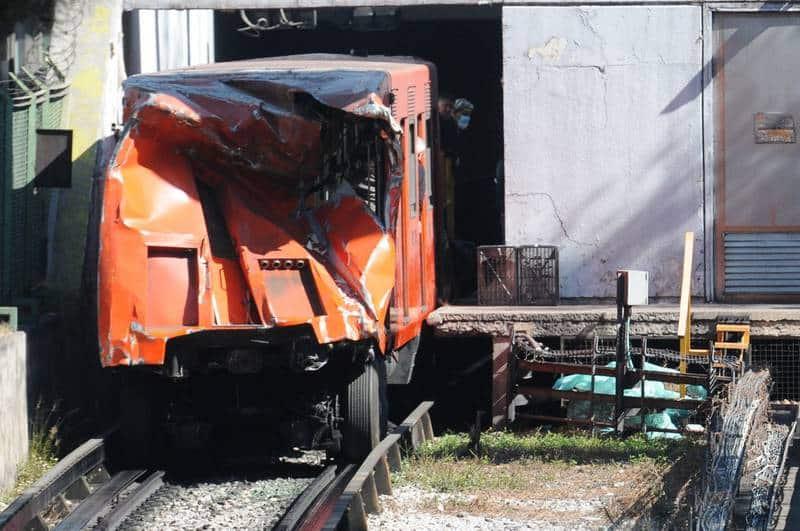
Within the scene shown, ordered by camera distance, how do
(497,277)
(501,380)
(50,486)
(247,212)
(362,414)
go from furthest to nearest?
(497,277)
(501,380)
(362,414)
(247,212)
(50,486)

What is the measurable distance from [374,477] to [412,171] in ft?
9.95

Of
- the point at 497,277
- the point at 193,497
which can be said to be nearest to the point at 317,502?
the point at 193,497

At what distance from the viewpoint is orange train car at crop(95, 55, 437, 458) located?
9328 millimetres

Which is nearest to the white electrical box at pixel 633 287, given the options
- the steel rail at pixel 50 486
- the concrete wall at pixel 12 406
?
the steel rail at pixel 50 486

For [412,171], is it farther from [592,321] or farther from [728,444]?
[728,444]

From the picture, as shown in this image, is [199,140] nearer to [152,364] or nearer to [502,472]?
[152,364]

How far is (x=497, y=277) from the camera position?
13031mm

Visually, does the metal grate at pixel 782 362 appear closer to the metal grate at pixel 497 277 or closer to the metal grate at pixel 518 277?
the metal grate at pixel 518 277

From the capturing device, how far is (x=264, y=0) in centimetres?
1388

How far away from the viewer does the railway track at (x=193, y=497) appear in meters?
8.36

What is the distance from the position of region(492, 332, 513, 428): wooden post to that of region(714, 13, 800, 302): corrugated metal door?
2803mm

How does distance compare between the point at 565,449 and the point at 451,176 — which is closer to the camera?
the point at 565,449

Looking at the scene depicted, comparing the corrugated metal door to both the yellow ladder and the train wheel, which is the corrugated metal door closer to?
the yellow ladder

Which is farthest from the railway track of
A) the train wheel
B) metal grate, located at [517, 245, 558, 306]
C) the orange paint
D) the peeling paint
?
the peeling paint
